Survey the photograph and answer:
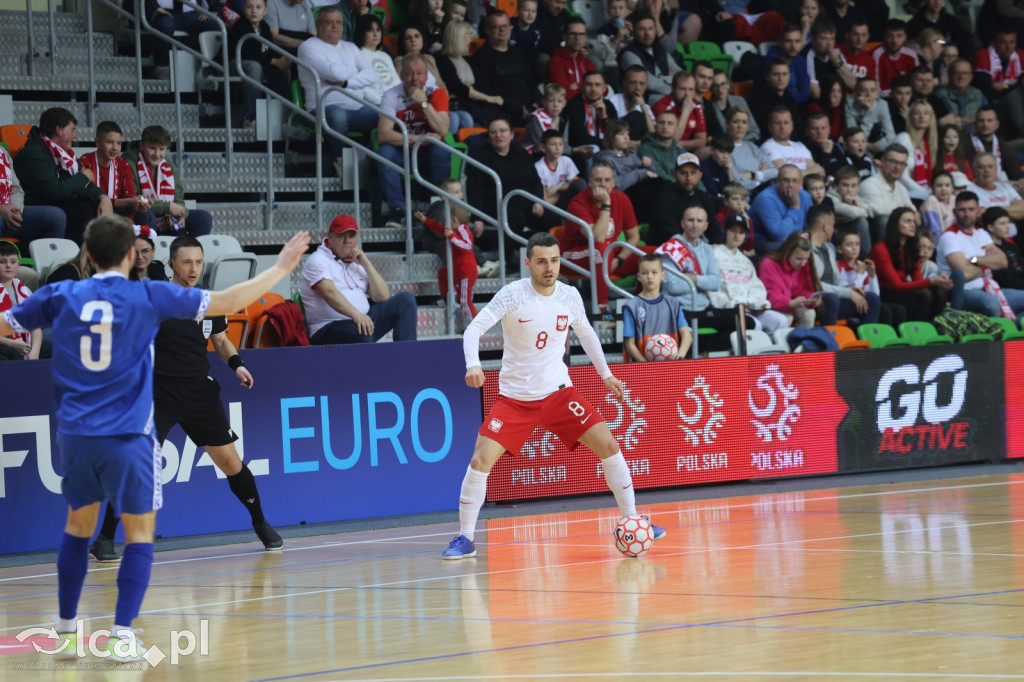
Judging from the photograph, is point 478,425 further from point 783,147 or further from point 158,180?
point 783,147

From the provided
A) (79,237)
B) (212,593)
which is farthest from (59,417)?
(79,237)

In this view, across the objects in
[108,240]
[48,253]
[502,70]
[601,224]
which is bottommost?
[108,240]

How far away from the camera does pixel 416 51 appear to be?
15.7 m

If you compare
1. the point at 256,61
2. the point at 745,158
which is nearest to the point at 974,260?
the point at 745,158

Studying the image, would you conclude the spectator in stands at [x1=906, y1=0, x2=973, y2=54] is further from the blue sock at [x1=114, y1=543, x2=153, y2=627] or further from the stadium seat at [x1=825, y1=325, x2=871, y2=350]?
the blue sock at [x1=114, y1=543, x2=153, y2=627]

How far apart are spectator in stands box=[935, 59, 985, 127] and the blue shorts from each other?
52.2 ft

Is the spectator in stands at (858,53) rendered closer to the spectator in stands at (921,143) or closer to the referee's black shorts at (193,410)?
the spectator in stands at (921,143)

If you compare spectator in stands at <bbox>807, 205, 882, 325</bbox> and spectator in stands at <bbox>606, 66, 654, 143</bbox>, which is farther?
spectator in stands at <bbox>606, 66, 654, 143</bbox>

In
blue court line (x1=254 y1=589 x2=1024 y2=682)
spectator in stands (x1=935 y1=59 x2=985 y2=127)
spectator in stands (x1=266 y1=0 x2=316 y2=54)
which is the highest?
spectator in stands (x1=266 y1=0 x2=316 y2=54)

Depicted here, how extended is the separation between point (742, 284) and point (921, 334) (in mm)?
2225

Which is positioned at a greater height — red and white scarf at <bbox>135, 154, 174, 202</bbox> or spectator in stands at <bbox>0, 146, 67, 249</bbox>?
red and white scarf at <bbox>135, 154, 174, 202</bbox>

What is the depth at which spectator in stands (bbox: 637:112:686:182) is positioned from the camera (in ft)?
53.7

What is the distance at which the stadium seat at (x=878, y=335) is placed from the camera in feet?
Result: 49.4

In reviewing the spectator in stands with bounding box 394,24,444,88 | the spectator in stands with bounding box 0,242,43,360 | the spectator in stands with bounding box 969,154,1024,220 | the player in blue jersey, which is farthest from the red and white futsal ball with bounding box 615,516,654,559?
the spectator in stands with bounding box 969,154,1024,220
